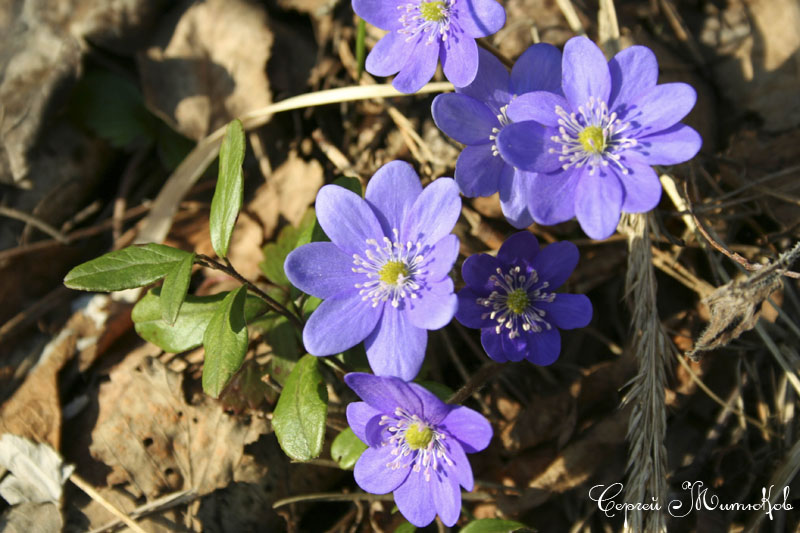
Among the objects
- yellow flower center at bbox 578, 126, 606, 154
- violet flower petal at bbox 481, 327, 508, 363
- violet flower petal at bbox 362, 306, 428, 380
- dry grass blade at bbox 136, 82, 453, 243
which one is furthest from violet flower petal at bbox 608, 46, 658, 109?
dry grass blade at bbox 136, 82, 453, 243

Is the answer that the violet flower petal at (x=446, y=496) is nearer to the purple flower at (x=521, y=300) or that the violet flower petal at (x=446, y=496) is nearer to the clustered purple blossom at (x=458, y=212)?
the clustered purple blossom at (x=458, y=212)

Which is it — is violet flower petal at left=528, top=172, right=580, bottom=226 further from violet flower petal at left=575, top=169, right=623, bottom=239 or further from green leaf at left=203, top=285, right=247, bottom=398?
green leaf at left=203, top=285, right=247, bottom=398

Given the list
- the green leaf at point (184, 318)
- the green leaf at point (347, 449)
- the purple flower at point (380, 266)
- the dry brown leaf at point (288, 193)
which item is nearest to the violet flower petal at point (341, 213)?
the purple flower at point (380, 266)

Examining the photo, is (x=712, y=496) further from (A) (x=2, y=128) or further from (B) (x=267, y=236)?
(A) (x=2, y=128)

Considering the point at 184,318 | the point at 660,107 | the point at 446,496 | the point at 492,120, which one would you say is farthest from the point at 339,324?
the point at 660,107

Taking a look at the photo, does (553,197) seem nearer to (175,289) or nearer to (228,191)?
(228,191)

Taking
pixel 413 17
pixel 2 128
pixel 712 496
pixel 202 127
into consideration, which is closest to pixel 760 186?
pixel 712 496
